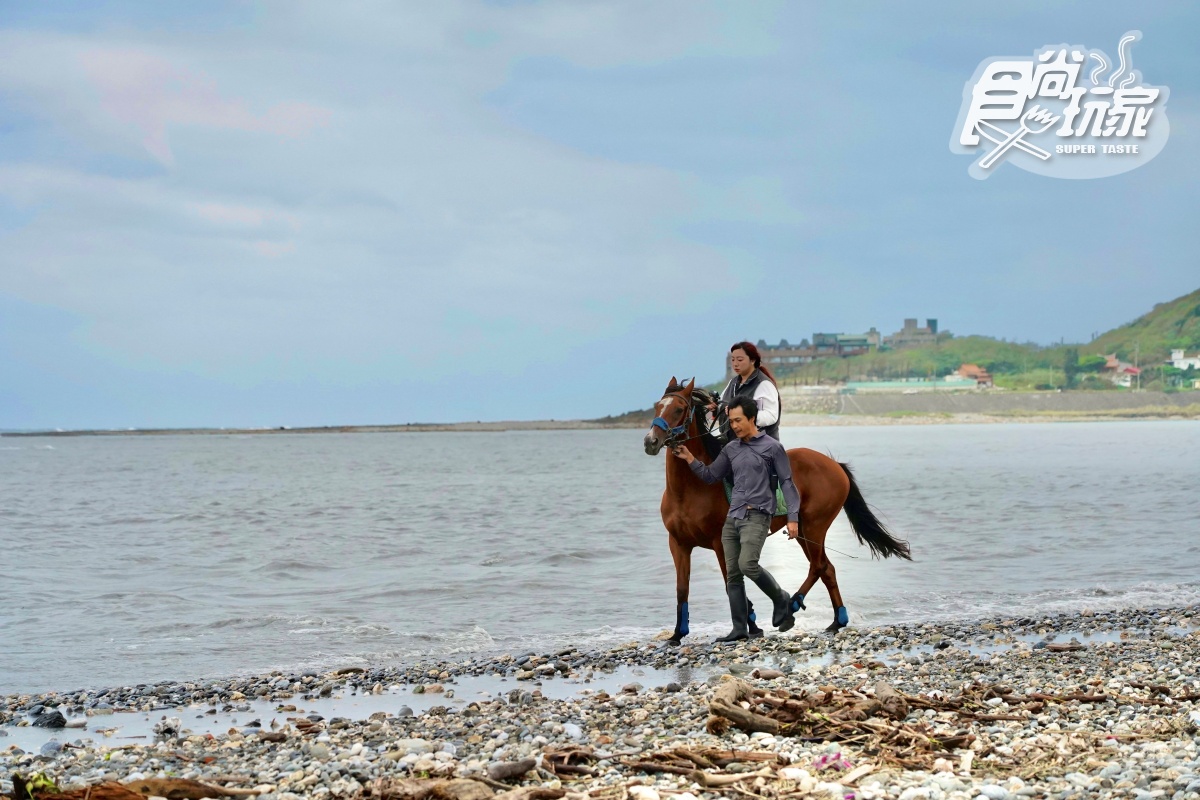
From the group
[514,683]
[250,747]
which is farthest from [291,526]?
[250,747]

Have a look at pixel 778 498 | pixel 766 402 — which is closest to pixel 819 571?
pixel 778 498

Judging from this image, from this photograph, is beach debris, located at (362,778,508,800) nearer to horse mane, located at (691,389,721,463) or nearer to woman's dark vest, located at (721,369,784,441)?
horse mane, located at (691,389,721,463)

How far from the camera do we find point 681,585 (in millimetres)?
10148

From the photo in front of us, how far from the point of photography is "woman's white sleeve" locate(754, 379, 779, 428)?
9836 mm

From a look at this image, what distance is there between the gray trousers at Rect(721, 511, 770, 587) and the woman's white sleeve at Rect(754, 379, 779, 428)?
0.84 meters

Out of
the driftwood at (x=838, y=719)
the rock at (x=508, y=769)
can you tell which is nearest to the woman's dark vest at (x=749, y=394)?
the driftwood at (x=838, y=719)

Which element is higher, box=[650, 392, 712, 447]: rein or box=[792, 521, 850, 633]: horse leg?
box=[650, 392, 712, 447]: rein

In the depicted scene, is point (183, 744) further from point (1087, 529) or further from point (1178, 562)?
point (1087, 529)

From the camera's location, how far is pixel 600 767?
5.61 meters

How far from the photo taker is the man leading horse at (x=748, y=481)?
9.51 meters

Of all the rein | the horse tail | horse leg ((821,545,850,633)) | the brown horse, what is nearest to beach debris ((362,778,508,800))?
the brown horse

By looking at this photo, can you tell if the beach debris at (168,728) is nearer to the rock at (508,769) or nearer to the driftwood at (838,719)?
the rock at (508,769)

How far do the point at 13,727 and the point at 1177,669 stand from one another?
8.52 m

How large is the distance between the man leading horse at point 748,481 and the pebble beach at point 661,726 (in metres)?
0.91
